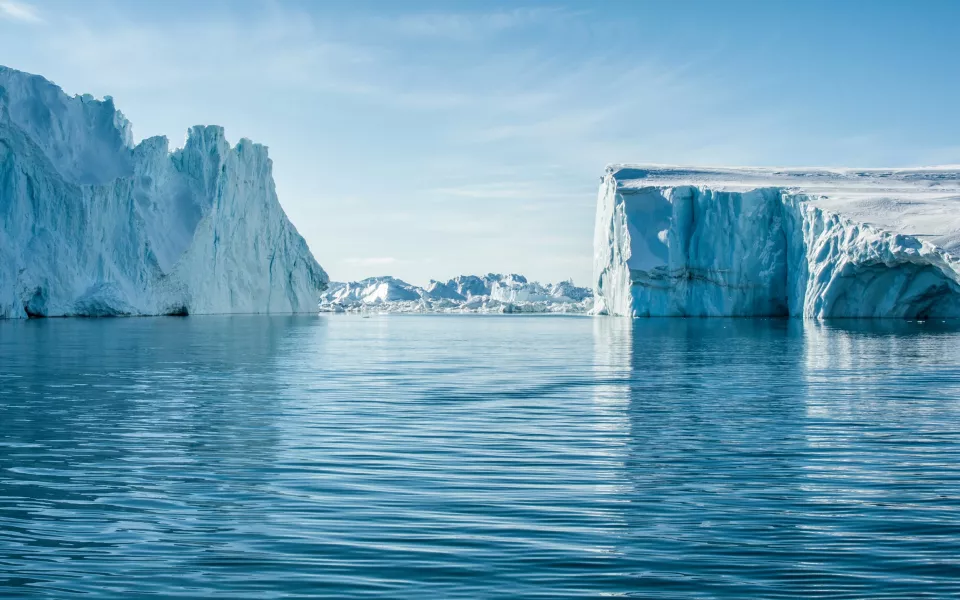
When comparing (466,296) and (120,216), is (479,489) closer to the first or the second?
(120,216)

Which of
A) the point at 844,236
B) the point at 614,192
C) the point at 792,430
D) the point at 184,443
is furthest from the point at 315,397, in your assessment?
the point at 614,192

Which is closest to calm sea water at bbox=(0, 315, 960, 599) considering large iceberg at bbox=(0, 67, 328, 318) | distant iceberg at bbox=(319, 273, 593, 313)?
large iceberg at bbox=(0, 67, 328, 318)

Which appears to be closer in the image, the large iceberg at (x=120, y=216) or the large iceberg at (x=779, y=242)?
the large iceberg at (x=779, y=242)

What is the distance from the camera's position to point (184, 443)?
8711mm

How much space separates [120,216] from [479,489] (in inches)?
1876

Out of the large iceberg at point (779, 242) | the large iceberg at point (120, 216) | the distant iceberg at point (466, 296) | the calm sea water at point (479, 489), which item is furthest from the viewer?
the distant iceberg at point (466, 296)

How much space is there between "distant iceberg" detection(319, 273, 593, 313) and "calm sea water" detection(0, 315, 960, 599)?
81358 millimetres

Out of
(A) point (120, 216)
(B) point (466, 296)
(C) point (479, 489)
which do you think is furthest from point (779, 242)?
(B) point (466, 296)

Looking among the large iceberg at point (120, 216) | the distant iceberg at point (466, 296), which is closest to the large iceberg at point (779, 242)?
the large iceberg at point (120, 216)

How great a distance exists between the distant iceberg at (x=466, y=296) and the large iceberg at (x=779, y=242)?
123 feet

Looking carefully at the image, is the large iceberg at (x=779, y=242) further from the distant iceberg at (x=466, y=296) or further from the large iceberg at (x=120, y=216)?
the distant iceberg at (x=466, y=296)

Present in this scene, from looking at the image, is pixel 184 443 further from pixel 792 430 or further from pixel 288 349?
pixel 288 349

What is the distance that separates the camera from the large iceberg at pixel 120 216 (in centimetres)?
4359

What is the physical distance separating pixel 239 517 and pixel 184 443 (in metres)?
3.28
